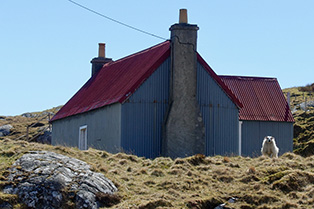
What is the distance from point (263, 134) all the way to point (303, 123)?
16.2 m

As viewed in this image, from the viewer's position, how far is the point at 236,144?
1299 inches

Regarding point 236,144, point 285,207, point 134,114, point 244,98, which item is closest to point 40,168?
point 285,207

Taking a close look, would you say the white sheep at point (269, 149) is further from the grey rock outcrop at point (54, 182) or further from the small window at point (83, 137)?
the grey rock outcrop at point (54, 182)

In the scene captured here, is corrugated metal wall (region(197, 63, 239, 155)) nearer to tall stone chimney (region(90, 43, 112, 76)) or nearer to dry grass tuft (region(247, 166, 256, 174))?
dry grass tuft (region(247, 166, 256, 174))

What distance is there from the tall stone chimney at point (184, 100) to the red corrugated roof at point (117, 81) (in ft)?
2.84

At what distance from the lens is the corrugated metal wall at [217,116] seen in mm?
32406

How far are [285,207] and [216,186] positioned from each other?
2.74 m

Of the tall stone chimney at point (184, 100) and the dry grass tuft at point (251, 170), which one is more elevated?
the tall stone chimney at point (184, 100)

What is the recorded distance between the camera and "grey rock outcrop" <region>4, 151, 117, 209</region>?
1995cm

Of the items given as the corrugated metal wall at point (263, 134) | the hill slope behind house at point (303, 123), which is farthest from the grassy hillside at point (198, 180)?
the hill slope behind house at point (303, 123)

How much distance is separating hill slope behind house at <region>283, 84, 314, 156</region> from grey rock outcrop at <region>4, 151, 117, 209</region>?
86.0 ft

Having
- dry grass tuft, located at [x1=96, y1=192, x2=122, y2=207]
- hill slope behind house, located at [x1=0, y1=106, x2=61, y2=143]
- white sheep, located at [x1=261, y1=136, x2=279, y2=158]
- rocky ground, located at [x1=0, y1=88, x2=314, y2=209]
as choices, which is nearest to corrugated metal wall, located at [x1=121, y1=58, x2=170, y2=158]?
rocky ground, located at [x1=0, y1=88, x2=314, y2=209]

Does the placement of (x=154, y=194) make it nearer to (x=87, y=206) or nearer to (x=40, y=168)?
(x=87, y=206)

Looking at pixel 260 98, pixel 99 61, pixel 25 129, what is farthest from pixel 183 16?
pixel 25 129
